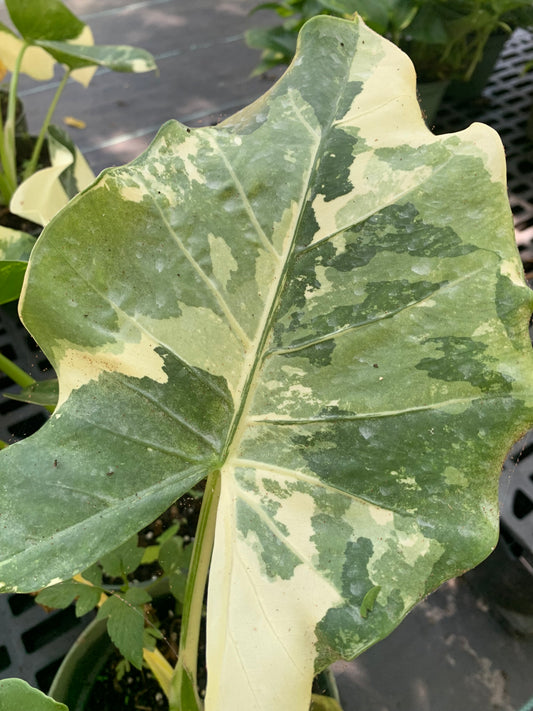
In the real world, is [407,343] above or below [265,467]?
above

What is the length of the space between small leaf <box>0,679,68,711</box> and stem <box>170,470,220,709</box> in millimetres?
128

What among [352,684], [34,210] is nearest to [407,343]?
[34,210]

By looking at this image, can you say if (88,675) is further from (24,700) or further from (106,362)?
(106,362)

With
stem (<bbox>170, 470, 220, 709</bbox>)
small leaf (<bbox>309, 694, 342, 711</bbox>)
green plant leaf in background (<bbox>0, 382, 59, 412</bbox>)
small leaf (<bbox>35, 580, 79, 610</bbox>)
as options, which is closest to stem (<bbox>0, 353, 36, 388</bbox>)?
green plant leaf in background (<bbox>0, 382, 59, 412</bbox>)

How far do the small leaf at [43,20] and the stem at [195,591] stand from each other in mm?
858

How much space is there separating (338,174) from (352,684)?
2.13 ft

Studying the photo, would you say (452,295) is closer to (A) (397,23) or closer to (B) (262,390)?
(B) (262,390)

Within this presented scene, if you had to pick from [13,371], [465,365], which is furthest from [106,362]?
[13,371]

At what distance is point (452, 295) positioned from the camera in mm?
405

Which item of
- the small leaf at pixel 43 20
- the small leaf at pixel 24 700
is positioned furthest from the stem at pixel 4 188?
the small leaf at pixel 24 700

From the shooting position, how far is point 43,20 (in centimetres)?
96

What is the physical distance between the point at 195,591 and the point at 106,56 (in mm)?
853

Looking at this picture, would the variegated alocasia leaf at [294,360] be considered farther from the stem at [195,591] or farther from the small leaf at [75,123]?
the small leaf at [75,123]

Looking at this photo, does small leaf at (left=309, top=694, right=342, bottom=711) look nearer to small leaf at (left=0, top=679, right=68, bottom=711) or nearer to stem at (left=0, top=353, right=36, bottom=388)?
small leaf at (left=0, top=679, right=68, bottom=711)
